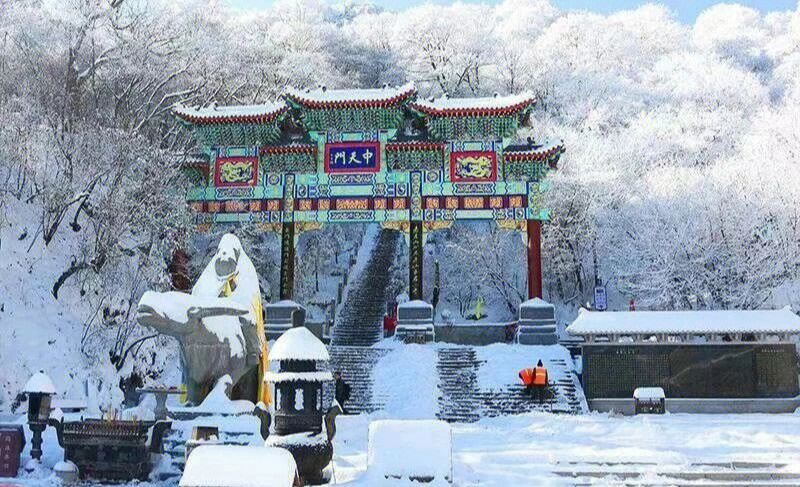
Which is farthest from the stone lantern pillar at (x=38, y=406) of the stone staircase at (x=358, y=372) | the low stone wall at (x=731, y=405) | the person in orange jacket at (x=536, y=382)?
the low stone wall at (x=731, y=405)

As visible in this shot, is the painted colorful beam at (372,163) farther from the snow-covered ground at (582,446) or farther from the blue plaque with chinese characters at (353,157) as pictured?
the snow-covered ground at (582,446)

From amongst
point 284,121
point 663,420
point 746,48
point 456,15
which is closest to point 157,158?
point 284,121

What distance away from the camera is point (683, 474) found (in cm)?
1083

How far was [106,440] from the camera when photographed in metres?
10.9

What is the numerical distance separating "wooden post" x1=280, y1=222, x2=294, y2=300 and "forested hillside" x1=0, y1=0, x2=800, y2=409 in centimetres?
310

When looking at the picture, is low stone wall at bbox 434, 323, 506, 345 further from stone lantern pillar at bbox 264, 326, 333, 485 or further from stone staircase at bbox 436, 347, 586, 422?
stone lantern pillar at bbox 264, 326, 333, 485

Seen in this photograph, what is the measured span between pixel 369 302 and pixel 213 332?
19884 mm

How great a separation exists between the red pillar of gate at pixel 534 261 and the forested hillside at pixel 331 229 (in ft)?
14.8

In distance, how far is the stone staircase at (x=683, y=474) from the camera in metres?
10.6

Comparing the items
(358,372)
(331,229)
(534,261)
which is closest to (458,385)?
(358,372)

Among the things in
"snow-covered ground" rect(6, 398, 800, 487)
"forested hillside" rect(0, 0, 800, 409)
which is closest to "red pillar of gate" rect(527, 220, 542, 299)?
"forested hillside" rect(0, 0, 800, 409)

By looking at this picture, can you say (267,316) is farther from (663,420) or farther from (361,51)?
(361,51)

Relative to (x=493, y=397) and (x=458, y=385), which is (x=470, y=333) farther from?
(x=493, y=397)

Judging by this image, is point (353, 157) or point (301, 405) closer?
point (301, 405)
